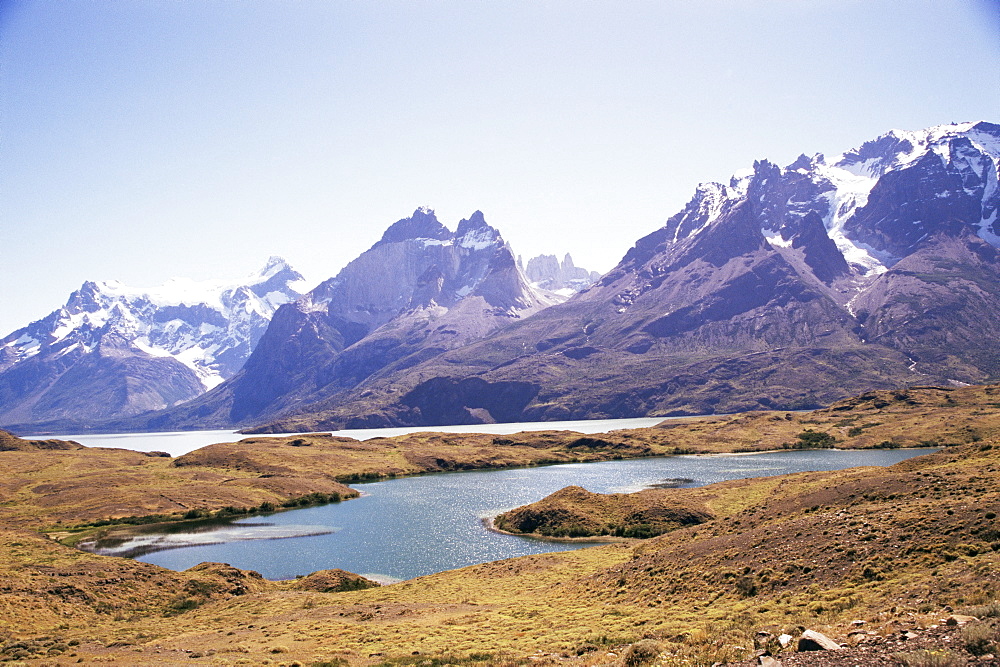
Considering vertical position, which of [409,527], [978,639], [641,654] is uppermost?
[978,639]

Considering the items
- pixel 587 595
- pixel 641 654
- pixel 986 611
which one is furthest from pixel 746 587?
pixel 986 611

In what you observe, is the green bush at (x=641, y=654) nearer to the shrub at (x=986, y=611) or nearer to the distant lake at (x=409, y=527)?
the shrub at (x=986, y=611)

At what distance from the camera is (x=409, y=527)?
367ft

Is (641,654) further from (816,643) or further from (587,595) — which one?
(587,595)

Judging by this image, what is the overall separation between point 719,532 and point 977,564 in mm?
27605

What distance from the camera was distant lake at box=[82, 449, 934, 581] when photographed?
290ft

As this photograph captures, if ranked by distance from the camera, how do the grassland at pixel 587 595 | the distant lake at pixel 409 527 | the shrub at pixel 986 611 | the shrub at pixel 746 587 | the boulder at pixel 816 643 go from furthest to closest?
the distant lake at pixel 409 527, the shrub at pixel 746 587, the grassland at pixel 587 595, the shrub at pixel 986 611, the boulder at pixel 816 643

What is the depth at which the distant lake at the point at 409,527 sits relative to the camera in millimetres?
88500

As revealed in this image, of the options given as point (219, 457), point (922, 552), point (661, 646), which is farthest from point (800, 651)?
point (219, 457)

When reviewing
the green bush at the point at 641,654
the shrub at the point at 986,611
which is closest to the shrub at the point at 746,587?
the green bush at the point at 641,654

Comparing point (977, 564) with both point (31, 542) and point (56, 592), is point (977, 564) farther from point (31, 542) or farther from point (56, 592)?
point (31, 542)

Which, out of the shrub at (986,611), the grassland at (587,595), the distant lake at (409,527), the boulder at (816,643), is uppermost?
the shrub at (986,611)

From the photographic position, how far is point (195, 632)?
5134cm

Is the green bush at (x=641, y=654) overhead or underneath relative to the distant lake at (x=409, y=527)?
overhead
